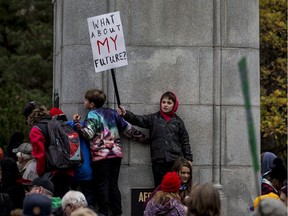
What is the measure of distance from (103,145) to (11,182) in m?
1.36

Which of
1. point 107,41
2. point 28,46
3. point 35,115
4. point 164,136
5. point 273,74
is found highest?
point 28,46

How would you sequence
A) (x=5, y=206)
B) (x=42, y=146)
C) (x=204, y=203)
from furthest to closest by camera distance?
(x=42, y=146)
(x=5, y=206)
(x=204, y=203)

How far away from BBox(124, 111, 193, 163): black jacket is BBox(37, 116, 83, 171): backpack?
922 mm

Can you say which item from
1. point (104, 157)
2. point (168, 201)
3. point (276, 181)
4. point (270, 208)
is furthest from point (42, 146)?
point (270, 208)

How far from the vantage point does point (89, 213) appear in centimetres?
957

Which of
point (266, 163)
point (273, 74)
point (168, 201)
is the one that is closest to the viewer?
point (168, 201)

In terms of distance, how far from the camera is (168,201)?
13273mm

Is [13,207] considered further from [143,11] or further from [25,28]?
[25,28]

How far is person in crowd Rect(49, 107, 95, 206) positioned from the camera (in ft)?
48.1

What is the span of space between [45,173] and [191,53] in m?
2.82

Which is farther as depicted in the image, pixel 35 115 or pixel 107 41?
pixel 107 41

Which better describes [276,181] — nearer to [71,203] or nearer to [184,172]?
[184,172]

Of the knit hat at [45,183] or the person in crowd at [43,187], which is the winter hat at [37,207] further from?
the knit hat at [45,183]

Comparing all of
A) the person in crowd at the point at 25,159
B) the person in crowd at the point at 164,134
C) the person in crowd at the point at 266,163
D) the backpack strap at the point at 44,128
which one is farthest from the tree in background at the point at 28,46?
the backpack strap at the point at 44,128
